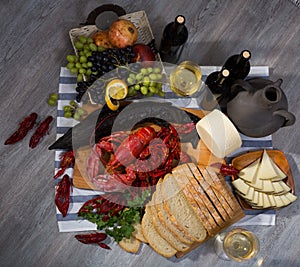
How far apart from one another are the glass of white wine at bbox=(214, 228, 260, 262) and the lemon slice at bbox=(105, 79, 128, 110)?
69 centimetres

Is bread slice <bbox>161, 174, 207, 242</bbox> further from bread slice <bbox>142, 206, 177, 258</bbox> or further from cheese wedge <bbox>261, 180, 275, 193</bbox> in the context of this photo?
cheese wedge <bbox>261, 180, 275, 193</bbox>

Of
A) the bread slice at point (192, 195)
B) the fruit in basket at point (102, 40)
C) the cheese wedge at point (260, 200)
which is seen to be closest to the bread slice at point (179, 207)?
the bread slice at point (192, 195)

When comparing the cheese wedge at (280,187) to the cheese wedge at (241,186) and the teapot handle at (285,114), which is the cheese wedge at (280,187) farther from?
the teapot handle at (285,114)

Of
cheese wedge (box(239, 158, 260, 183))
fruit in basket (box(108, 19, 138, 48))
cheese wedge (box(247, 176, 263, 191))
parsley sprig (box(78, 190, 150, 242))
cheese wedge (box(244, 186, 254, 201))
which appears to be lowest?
parsley sprig (box(78, 190, 150, 242))

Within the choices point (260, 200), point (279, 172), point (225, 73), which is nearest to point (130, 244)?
point (260, 200)

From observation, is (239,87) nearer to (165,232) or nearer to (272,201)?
(272,201)

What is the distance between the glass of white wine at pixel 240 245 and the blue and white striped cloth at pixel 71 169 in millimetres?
56

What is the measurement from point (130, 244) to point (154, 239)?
11 cm

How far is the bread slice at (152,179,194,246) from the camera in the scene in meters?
1.56

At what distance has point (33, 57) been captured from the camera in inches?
69.7

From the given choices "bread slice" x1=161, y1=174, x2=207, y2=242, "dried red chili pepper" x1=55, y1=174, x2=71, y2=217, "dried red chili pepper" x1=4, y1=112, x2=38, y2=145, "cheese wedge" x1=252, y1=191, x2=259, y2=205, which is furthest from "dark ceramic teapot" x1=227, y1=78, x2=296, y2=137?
"dried red chili pepper" x1=4, y1=112, x2=38, y2=145

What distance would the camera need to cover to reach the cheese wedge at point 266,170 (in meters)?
1.60

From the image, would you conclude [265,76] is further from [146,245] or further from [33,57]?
[33,57]

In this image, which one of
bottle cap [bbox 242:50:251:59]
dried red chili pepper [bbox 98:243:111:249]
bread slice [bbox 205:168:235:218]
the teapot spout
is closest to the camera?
the teapot spout
